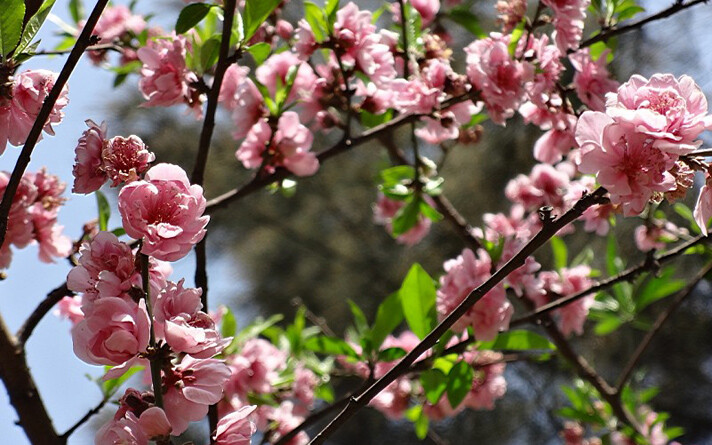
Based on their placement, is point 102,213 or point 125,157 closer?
point 125,157

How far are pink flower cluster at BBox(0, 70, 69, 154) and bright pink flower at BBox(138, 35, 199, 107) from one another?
230mm

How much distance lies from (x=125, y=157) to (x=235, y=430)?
0.68 ft

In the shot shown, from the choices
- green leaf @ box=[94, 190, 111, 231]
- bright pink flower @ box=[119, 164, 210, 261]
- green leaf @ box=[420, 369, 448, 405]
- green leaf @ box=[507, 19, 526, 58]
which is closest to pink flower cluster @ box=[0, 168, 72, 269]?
green leaf @ box=[94, 190, 111, 231]

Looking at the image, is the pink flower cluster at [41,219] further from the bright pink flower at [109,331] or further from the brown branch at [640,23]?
the brown branch at [640,23]

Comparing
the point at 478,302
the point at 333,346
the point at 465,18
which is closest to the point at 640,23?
the point at 478,302

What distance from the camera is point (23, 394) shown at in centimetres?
69

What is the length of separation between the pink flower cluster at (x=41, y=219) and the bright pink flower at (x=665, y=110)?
0.58 meters

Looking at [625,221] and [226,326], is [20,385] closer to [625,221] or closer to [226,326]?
[226,326]

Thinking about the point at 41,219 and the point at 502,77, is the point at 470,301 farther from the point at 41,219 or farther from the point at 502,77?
the point at 41,219

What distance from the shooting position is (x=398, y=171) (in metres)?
1.13

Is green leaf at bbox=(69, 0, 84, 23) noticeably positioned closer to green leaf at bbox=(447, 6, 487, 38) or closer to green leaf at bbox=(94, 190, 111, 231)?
green leaf at bbox=(447, 6, 487, 38)

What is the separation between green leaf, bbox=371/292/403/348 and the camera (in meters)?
0.94

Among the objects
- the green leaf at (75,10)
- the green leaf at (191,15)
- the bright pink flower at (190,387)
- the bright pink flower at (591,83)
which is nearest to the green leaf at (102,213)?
the green leaf at (191,15)

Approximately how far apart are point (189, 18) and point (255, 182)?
0.20 m
